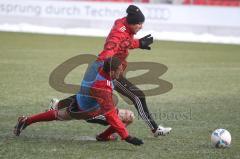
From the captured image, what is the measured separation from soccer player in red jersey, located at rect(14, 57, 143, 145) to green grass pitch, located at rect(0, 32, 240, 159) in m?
0.20

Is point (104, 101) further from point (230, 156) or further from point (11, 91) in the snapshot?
point (11, 91)

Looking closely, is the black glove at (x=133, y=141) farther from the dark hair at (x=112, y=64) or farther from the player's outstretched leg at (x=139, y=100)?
the player's outstretched leg at (x=139, y=100)

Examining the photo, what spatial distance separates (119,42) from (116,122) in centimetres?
117

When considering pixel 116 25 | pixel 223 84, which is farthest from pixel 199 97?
pixel 116 25

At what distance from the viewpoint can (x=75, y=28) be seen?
3005 centimetres

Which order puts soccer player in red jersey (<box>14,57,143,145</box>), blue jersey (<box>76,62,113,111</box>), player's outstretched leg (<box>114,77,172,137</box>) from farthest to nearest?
player's outstretched leg (<box>114,77,172,137</box>) < blue jersey (<box>76,62,113,111</box>) < soccer player in red jersey (<box>14,57,143,145</box>)

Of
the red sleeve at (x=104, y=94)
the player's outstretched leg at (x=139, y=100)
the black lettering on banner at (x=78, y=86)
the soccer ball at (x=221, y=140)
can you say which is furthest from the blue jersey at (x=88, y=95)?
the black lettering on banner at (x=78, y=86)

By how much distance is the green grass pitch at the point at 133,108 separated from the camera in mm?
8531

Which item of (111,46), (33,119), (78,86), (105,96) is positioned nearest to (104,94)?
(105,96)

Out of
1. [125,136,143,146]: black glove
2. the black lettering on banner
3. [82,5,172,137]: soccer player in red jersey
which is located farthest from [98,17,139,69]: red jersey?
the black lettering on banner

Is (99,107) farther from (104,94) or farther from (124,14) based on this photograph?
(124,14)

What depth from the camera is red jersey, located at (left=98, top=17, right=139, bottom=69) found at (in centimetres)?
904

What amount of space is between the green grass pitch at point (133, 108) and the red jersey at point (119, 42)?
4.03 feet

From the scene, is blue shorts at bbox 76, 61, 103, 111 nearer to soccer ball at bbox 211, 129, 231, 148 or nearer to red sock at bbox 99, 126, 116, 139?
red sock at bbox 99, 126, 116, 139
